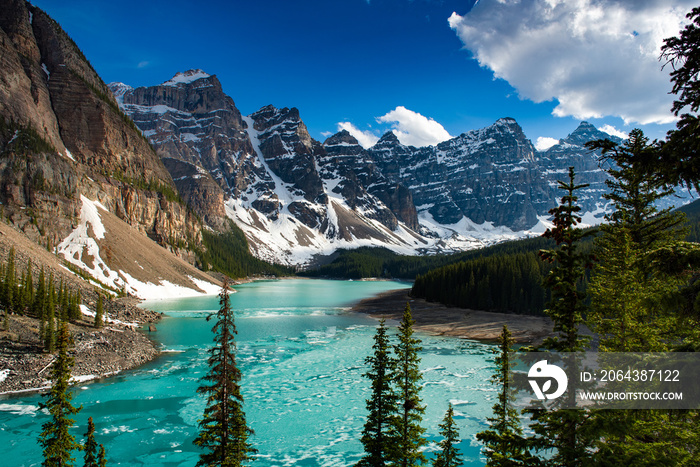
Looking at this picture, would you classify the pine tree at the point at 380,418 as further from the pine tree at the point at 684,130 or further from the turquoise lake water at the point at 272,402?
the pine tree at the point at 684,130

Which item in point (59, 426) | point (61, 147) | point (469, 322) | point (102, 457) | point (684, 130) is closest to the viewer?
point (684, 130)

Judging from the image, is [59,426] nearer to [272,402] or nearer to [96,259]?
[272,402]

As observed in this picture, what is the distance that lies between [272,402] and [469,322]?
42.5 m

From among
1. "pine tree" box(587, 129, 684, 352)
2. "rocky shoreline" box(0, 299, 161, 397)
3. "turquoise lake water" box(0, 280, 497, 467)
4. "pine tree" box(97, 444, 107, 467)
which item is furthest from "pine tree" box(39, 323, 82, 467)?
"rocky shoreline" box(0, 299, 161, 397)

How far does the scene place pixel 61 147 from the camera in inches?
4181

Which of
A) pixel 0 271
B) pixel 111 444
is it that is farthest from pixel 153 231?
pixel 111 444

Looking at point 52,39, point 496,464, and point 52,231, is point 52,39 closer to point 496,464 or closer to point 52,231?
point 52,231

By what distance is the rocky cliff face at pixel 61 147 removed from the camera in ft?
258

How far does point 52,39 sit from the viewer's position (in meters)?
126

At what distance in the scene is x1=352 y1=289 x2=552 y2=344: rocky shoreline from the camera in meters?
51.7

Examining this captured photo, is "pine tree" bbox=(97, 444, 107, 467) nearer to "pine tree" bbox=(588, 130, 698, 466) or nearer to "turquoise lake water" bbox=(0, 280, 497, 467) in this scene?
"turquoise lake water" bbox=(0, 280, 497, 467)

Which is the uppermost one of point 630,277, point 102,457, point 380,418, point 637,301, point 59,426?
point 630,277

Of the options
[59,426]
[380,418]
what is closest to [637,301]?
[380,418]

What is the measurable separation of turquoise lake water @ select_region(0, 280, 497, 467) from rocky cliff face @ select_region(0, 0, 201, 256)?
55775mm
